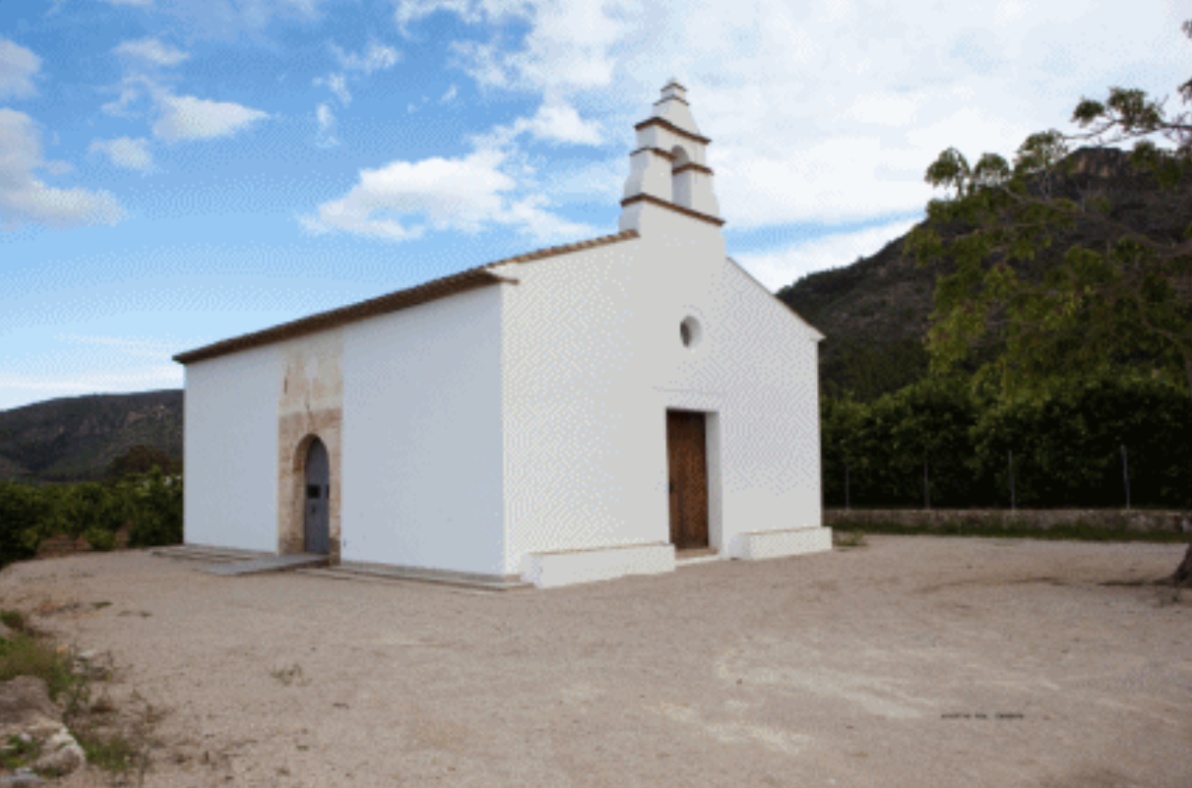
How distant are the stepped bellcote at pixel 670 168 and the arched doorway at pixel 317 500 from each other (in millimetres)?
5781

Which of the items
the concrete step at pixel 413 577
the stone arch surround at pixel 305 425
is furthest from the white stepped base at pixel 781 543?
the stone arch surround at pixel 305 425

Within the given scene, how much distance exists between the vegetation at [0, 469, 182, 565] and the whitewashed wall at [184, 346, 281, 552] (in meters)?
1.82

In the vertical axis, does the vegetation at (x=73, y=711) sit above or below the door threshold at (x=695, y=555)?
above

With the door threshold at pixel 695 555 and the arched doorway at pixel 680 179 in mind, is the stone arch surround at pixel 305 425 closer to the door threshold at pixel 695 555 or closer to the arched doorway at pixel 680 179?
the door threshold at pixel 695 555

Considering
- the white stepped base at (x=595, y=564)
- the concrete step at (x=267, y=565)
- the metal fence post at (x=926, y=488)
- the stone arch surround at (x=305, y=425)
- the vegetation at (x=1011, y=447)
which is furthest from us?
the metal fence post at (x=926, y=488)

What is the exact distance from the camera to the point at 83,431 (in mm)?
44938

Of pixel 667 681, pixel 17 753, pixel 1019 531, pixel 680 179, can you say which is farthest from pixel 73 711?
pixel 1019 531

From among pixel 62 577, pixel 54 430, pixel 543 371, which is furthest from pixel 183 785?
Answer: pixel 54 430

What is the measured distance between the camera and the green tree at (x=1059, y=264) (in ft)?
26.7

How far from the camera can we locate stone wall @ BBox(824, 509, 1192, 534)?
14117 mm

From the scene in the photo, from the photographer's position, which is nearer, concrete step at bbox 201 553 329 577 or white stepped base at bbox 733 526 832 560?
concrete step at bbox 201 553 329 577

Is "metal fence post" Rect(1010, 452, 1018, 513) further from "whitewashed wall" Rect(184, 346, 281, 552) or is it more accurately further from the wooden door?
"whitewashed wall" Rect(184, 346, 281, 552)

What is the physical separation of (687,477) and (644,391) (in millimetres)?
1709

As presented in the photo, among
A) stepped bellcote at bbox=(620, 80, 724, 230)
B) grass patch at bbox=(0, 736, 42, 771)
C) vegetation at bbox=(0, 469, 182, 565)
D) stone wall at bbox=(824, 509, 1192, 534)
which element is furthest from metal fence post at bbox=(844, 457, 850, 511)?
grass patch at bbox=(0, 736, 42, 771)
